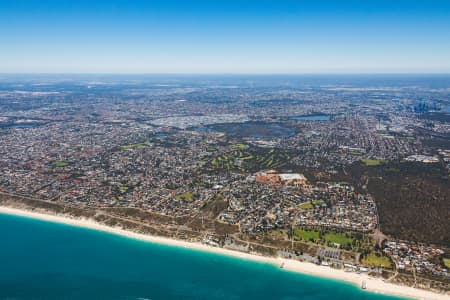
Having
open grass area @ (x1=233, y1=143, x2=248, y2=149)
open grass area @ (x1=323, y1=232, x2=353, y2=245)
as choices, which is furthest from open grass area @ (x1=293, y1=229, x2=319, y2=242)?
open grass area @ (x1=233, y1=143, x2=248, y2=149)

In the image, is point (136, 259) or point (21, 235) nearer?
point (136, 259)

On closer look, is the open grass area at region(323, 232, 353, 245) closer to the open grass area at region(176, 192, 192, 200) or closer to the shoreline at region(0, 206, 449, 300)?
the shoreline at region(0, 206, 449, 300)

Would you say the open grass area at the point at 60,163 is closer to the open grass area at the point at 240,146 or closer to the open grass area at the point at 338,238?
the open grass area at the point at 240,146

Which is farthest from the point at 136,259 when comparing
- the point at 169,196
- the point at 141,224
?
the point at 169,196

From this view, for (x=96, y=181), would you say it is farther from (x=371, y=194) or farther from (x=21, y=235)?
(x=371, y=194)

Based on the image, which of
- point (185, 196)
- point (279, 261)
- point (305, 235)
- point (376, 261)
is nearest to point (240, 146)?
point (185, 196)

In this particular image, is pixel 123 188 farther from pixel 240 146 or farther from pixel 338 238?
pixel 240 146

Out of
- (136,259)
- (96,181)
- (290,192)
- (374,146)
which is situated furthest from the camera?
(374,146)
